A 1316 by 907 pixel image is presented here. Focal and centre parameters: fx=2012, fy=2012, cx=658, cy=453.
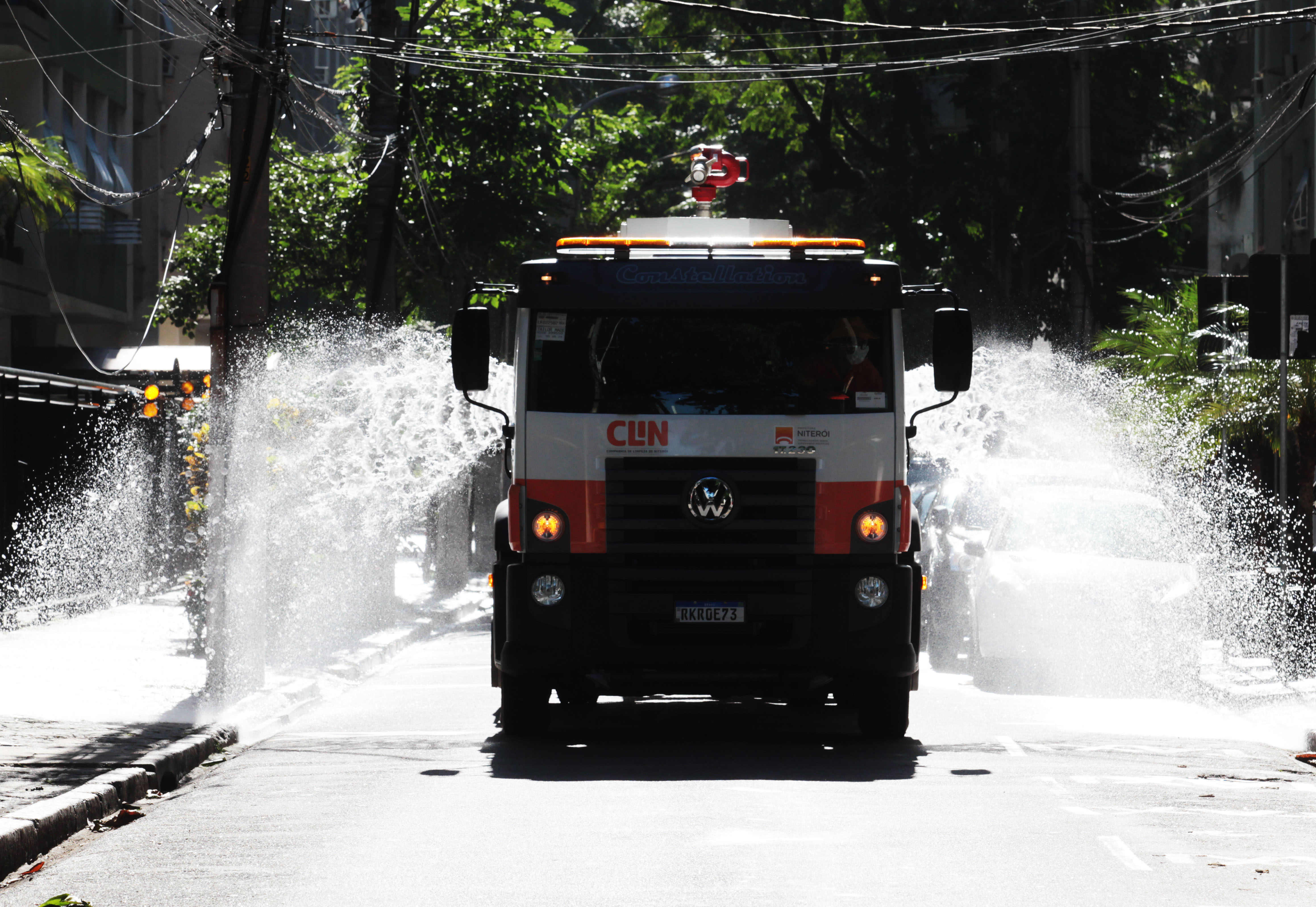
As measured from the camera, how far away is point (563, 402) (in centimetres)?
1145

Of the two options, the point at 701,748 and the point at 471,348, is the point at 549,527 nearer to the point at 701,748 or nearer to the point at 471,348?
the point at 471,348

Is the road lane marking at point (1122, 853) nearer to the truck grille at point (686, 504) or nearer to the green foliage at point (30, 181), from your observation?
the truck grille at point (686, 504)

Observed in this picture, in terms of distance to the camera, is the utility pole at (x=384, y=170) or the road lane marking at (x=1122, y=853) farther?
the utility pole at (x=384, y=170)

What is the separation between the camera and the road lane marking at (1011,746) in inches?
461

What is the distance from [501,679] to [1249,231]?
38119 mm

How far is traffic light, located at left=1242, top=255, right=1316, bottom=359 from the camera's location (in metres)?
15.6

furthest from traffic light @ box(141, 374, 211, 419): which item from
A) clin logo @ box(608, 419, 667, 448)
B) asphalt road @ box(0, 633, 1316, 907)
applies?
clin logo @ box(608, 419, 667, 448)

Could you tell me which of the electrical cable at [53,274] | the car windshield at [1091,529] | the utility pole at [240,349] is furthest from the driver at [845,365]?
the electrical cable at [53,274]

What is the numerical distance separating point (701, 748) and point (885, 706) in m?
1.16

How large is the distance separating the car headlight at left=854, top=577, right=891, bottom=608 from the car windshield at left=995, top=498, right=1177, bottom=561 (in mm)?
5429

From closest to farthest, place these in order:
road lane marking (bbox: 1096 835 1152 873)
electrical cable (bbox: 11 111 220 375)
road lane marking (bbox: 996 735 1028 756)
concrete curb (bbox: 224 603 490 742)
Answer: road lane marking (bbox: 1096 835 1152 873), road lane marking (bbox: 996 735 1028 756), concrete curb (bbox: 224 603 490 742), electrical cable (bbox: 11 111 220 375)

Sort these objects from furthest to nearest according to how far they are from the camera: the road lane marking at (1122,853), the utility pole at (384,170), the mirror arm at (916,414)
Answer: the utility pole at (384,170), the mirror arm at (916,414), the road lane marking at (1122,853)

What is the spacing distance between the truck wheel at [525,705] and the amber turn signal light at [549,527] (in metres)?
0.97

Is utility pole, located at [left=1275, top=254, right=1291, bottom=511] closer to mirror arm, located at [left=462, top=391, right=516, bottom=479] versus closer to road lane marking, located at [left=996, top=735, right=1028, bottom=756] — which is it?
road lane marking, located at [left=996, top=735, right=1028, bottom=756]
